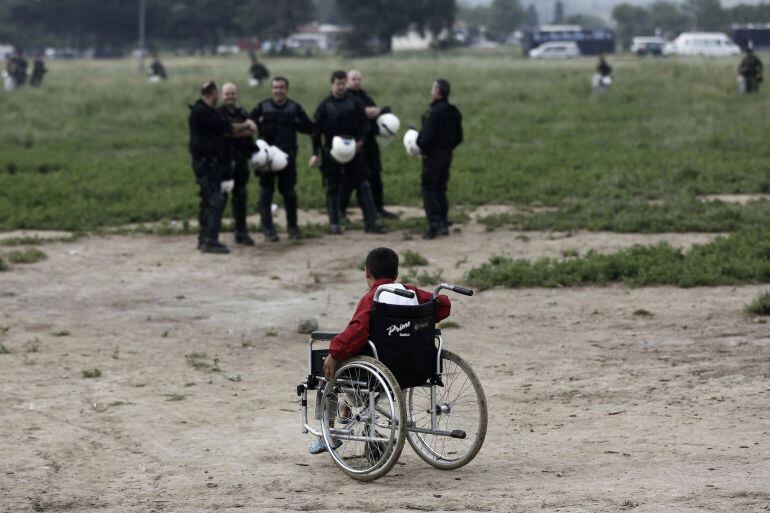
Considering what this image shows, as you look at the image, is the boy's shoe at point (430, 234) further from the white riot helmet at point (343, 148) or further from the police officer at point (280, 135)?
the police officer at point (280, 135)

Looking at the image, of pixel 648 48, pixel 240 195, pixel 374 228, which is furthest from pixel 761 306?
pixel 648 48

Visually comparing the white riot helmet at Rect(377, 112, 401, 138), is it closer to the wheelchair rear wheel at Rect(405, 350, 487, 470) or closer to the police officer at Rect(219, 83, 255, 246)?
the police officer at Rect(219, 83, 255, 246)

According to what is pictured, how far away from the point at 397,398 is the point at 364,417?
424 millimetres

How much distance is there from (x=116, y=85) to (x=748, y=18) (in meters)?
108

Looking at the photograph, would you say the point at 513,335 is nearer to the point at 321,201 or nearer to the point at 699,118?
the point at 321,201

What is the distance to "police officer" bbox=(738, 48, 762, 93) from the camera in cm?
3581

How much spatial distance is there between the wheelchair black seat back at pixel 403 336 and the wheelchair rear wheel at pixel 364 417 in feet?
0.42

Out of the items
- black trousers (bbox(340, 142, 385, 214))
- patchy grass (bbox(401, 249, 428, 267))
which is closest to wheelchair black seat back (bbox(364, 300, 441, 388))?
patchy grass (bbox(401, 249, 428, 267))

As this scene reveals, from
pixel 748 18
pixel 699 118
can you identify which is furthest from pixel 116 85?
pixel 748 18

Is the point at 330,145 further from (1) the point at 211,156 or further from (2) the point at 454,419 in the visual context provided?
(2) the point at 454,419

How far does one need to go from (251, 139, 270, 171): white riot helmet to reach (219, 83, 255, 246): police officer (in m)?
0.08

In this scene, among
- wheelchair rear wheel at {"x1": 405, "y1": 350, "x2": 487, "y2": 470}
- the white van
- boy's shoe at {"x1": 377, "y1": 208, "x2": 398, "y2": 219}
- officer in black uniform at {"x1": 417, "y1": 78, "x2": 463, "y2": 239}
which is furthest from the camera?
the white van

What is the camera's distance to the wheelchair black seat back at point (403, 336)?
24.0 ft

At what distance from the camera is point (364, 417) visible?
742 centimetres
